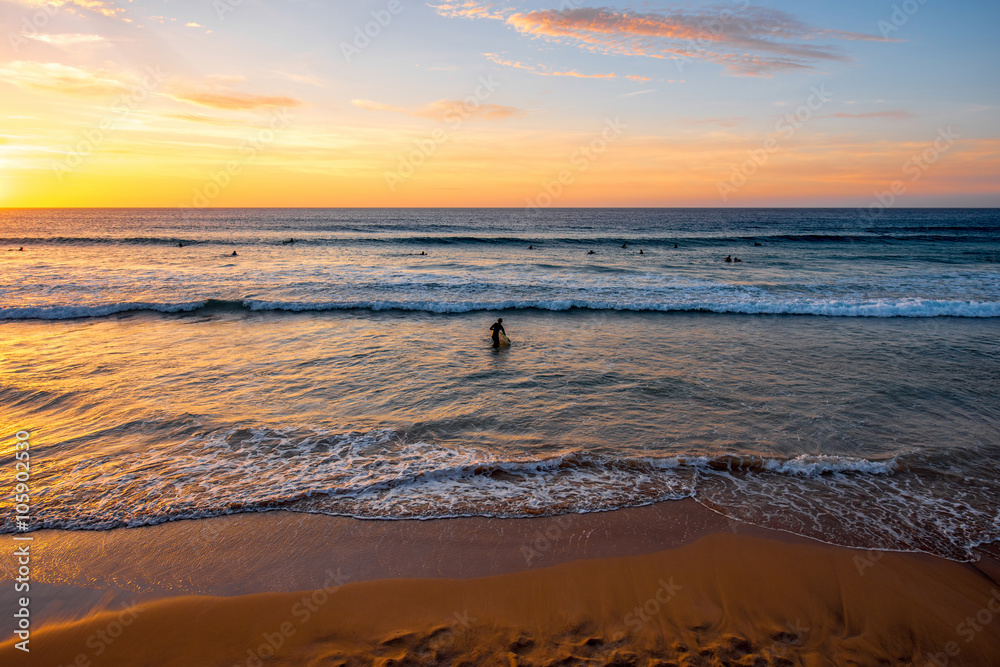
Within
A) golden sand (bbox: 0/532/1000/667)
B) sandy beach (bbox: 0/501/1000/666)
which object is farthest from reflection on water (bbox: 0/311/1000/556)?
golden sand (bbox: 0/532/1000/667)

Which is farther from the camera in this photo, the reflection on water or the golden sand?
the reflection on water

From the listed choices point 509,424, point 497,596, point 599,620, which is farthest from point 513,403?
point 599,620

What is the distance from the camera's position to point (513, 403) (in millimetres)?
10109

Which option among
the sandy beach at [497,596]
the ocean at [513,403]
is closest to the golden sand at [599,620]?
the sandy beach at [497,596]

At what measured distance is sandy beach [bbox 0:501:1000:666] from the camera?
434 cm

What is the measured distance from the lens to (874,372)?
11.9 meters

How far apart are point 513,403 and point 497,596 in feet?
17.4

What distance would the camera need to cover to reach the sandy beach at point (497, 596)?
4336 millimetres

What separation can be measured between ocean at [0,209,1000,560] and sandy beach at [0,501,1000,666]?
44 cm

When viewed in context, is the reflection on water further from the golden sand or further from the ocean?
the golden sand

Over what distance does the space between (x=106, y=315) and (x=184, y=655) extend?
2056 cm

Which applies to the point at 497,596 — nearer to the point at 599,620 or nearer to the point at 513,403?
the point at 599,620

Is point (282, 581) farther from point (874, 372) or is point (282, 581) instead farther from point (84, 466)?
point (874, 372)

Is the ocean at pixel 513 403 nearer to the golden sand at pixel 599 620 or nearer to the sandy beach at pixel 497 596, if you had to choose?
the sandy beach at pixel 497 596
